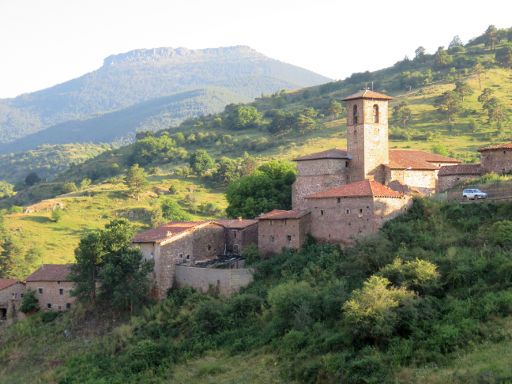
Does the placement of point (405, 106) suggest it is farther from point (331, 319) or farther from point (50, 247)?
point (331, 319)

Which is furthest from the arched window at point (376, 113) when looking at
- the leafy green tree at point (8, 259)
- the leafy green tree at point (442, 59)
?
the leafy green tree at point (442, 59)

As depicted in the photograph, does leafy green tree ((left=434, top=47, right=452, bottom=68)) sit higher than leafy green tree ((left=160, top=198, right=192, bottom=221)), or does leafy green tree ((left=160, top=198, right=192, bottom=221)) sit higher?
leafy green tree ((left=434, top=47, right=452, bottom=68))

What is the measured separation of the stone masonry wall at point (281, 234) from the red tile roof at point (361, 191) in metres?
1.65

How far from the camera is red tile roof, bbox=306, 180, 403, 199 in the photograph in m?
37.1

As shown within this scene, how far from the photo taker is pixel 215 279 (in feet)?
127

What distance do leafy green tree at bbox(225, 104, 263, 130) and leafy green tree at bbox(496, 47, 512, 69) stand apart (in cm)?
3671

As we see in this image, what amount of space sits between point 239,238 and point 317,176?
19.9 feet

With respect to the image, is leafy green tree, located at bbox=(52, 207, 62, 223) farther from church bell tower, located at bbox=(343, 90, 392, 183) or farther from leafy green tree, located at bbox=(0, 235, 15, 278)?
church bell tower, located at bbox=(343, 90, 392, 183)

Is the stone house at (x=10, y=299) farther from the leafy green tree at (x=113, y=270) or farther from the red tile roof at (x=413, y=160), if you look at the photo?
the red tile roof at (x=413, y=160)

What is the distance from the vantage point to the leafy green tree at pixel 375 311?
27.3 m

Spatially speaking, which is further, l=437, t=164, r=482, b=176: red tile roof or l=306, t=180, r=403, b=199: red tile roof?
l=437, t=164, r=482, b=176: red tile roof

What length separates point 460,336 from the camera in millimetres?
26188

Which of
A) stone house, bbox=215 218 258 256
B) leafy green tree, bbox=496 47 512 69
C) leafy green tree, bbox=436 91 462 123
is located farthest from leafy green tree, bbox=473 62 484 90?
stone house, bbox=215 218 258 256

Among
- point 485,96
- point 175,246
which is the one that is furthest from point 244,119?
point 175,246
